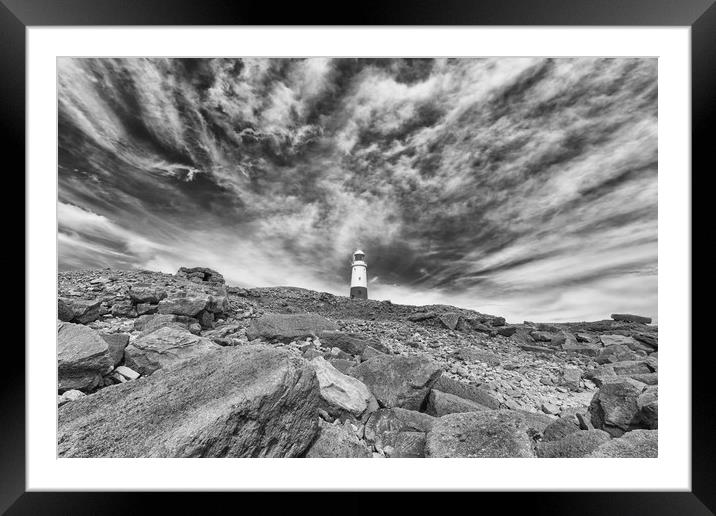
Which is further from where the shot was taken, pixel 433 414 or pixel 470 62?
pixel 470 62

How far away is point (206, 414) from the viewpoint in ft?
4.66

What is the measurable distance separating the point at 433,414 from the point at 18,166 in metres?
3.77

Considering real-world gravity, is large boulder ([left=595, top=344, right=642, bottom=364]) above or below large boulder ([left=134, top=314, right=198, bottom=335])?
below

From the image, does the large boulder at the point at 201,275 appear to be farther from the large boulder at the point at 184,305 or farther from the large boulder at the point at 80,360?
the large boulder at the point at 80,360

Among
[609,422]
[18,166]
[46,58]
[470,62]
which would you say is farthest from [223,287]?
[609,422]

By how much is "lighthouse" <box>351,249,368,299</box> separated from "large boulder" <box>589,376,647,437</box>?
118 inches

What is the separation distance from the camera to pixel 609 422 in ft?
6.89

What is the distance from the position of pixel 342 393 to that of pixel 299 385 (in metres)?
0.67

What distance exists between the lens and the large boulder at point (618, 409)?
204 centimetres

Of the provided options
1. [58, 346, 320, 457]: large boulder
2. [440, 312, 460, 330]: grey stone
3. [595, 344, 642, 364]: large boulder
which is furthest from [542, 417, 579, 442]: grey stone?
[595, 344, 642, 364]: large boulder

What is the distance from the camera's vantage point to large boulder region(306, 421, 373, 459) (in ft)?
5.61

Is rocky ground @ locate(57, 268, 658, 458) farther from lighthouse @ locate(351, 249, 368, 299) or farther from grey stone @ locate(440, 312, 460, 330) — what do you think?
lighthouse @ locate(351, 249, 368, 299)

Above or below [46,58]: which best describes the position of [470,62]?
above
